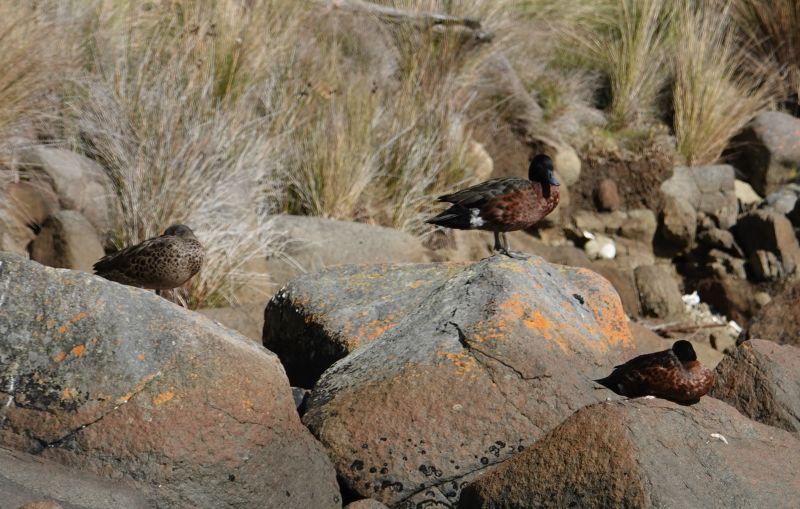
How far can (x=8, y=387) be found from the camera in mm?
3777

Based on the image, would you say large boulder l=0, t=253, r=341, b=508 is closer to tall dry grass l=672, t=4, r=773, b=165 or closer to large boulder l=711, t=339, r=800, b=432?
large boulder l=711, t=339, r=800, b=432

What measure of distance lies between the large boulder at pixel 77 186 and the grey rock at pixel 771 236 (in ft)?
21.7

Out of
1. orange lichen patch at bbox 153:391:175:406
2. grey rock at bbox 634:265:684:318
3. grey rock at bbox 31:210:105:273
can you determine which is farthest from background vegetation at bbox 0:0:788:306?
orange lichen patch at bbox 153:391:175:406

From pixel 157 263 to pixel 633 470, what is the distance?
2732 millimetres

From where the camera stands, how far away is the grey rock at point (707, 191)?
461 inches

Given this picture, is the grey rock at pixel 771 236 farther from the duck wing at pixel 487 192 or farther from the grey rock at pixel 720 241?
the duck wing at pixel 487 192

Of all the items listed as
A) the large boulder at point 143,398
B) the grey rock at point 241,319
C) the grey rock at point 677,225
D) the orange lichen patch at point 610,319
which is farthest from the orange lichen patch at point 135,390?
the grey rock at point 677,225

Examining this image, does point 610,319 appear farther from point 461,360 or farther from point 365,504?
point 365,504

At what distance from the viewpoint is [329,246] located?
783 cm

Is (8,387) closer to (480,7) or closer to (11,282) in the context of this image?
(11,282)

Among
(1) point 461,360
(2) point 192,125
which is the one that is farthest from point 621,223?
(1) point 461,360

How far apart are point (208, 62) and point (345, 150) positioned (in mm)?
1245

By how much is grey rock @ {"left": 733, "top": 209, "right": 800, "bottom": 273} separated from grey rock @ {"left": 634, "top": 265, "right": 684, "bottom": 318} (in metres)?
1.12

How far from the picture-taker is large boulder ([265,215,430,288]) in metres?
7.67
